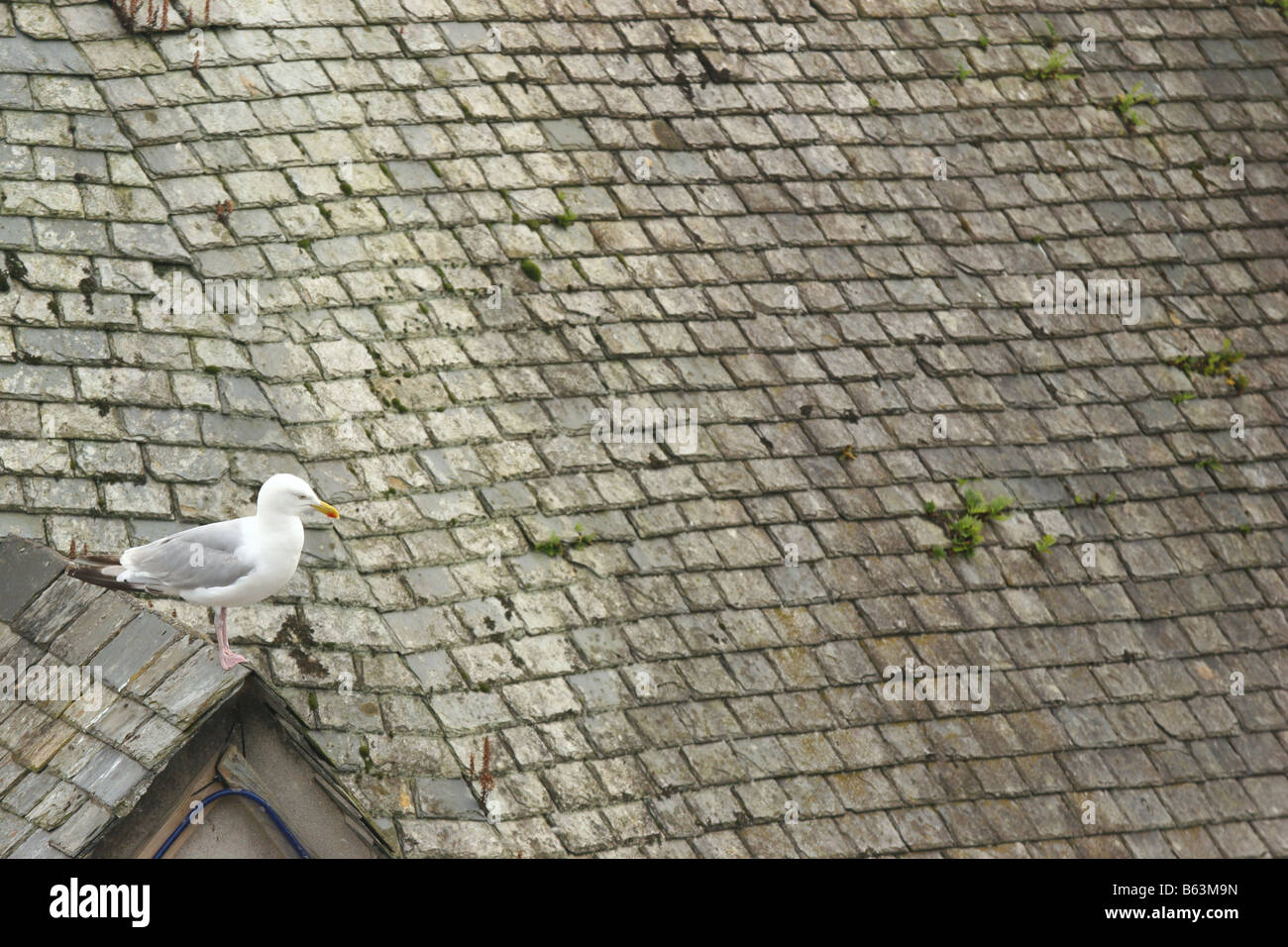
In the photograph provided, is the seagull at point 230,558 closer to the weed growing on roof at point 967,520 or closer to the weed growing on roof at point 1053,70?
the weed growing on roof at point 967,520

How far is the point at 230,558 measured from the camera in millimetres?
6254

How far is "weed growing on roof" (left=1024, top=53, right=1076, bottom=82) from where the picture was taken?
11.1 metres

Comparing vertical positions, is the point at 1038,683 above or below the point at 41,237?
below

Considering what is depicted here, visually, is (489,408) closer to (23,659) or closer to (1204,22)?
(23,659)

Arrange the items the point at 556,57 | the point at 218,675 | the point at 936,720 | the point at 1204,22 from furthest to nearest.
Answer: the point at 1204,22
the point at 556,57
the point at 936,720
the point at 218,675

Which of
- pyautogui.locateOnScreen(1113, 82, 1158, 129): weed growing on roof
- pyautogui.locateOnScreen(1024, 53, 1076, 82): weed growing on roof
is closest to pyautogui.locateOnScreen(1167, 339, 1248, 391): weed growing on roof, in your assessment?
pyautogui.locateOnScreen(1113, 82, 1158, 129): weed growing on roof

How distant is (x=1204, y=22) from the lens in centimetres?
1176

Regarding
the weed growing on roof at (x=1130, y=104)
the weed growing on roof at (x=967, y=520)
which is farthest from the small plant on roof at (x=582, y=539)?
the weed growing on roof at (x=1130, y=104)

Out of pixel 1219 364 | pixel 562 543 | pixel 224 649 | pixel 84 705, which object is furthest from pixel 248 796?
pixel 1219 364

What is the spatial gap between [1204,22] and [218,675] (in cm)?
909

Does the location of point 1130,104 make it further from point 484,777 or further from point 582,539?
point 484,777

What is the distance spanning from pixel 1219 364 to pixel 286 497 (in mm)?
6991

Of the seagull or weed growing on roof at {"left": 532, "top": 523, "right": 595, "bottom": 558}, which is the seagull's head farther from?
weed growing on roof at {"left": 532, "top": 523, "right": 595, "bottom": 558}

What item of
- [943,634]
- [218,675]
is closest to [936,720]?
[943,634]
